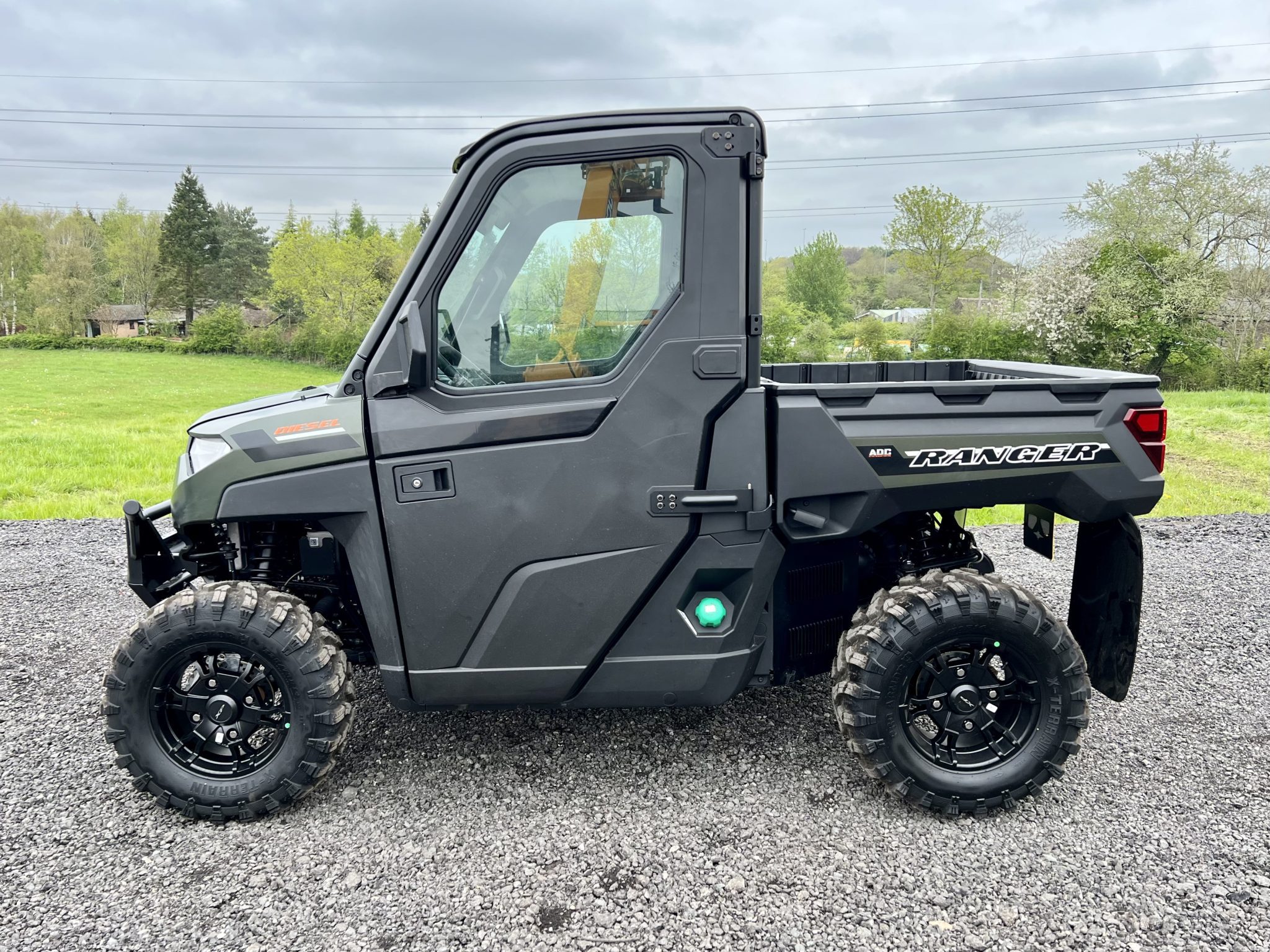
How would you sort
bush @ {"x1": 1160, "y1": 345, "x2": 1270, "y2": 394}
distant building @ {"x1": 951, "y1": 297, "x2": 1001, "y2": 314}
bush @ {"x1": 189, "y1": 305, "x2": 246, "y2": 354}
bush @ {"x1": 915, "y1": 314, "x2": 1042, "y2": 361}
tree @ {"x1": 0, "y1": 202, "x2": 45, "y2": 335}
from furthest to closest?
tree @ {"x1": 0, "y1": 202, "x2": 45, "y2": 335}, bush @ {"x1": 189, "y1": 305, "x2": 246, "y2": 354}, distant building @ {"x1": 951, "y1": 297, "x2": 1001, "y2": 314}, bush @ {"x1": 915, "y1": 314, "x2": 1042, "y2": 361}, bush @ {"x1": 1160, "y1": 345, "x2": 1270, "y2": 394}

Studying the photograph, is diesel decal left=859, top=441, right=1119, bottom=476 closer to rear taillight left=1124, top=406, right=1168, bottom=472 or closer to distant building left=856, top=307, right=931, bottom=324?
rear taillight left=1124, top=406, right=1168, bottom=472

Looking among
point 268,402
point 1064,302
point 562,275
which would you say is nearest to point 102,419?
point 268,402

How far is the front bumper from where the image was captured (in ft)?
11.0

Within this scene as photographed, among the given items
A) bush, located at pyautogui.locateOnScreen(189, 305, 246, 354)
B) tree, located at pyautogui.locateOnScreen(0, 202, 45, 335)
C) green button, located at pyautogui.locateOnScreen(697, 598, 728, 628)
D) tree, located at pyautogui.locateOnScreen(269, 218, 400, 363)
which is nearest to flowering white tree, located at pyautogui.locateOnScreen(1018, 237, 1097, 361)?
tree, located at pyautogui.locateOnScreen(269, 218, 400, 363)

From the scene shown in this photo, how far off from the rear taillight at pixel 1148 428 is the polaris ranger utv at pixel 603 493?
15 mm

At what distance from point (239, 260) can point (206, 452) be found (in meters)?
72.7

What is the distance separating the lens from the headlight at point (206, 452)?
10.00 feet

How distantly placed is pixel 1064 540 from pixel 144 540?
7.05m

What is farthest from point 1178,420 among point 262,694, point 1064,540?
point 262,694

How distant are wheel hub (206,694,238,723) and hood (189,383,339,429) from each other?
100cm

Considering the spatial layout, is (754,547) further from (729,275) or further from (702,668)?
(729,275)

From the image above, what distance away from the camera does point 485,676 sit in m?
3.09

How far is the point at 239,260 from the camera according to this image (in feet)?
222

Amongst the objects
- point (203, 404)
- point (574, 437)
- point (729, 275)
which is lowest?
point (203, 404)
